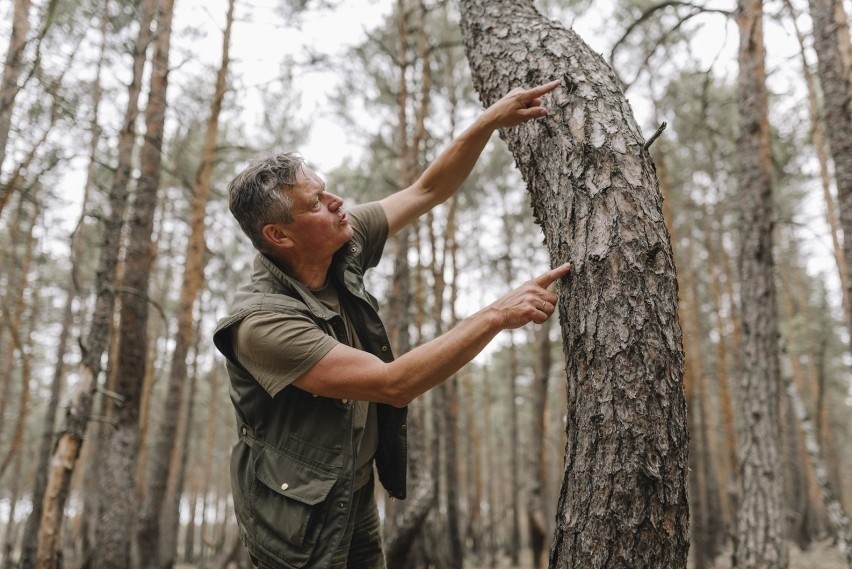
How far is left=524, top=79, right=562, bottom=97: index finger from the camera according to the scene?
196cm

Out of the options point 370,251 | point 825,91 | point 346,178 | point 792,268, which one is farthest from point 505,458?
point 370,251

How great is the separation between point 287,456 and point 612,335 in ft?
3.51

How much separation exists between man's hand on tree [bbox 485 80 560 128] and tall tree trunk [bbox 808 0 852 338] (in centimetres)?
383

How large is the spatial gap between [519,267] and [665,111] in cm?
565

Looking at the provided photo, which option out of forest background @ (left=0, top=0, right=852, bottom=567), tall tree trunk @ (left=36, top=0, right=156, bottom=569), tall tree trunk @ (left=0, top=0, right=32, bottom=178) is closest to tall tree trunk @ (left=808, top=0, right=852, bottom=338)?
forest background @ (left=0, top=0, right=852, bottom=567)

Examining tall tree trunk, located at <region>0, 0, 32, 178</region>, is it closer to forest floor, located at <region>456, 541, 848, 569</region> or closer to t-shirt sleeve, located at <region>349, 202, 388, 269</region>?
t-shirt sleeve, located at <region>349, 202, 388, 269</region>

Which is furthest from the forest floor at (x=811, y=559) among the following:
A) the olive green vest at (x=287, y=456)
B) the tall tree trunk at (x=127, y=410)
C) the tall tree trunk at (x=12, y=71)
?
the tall tree trunk at (x=12, y=71)

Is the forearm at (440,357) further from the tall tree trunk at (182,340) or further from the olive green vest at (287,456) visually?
the tall tree trunk at (182,340)

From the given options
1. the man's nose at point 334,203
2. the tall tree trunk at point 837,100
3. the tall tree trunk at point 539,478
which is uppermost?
the tall tree trunk at point 837,100

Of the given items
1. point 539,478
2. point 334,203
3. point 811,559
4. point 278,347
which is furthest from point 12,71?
point 811,559

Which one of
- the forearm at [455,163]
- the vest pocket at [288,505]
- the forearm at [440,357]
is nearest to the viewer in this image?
the forearm at [440,357]

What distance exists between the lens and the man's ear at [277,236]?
2.19 m

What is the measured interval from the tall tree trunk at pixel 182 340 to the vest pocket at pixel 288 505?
6967mm

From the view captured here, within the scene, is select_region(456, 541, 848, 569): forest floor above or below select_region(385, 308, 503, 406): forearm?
below
